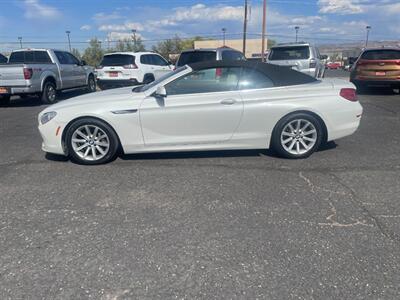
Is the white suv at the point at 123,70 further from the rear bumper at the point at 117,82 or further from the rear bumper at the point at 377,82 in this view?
the rear bumper at the point at 377,82

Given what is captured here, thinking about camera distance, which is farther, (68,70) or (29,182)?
(68,70)

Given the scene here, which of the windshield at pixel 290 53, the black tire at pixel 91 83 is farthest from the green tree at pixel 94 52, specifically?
the windshield at pixel 290 53

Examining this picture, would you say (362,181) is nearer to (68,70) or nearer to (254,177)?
(254,177)

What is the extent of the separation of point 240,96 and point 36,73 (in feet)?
28.4

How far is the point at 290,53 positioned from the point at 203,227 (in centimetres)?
1141

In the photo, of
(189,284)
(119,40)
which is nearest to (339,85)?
(189,284)

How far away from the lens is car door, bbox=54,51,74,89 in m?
13.2

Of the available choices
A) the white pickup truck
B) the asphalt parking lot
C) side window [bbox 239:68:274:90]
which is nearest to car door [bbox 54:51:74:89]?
the white pickup truck

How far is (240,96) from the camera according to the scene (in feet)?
17.0

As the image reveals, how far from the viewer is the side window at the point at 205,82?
523cm

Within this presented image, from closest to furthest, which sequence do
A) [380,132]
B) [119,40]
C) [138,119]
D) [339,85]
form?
[138,119], [339,85], [380,132], [119,40]

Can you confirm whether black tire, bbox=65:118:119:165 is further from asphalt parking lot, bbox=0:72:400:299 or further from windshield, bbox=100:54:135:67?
windshield, bbox=100:54:135:67

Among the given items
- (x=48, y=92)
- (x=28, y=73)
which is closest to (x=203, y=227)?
(x=28, y=73)

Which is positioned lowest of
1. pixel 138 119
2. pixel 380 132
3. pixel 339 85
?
pixel 380 132
